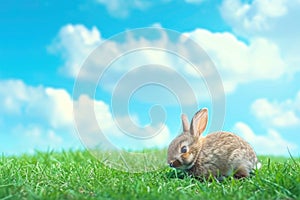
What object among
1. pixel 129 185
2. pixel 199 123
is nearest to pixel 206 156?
pixel 199 123

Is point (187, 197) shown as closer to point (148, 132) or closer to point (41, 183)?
point (41, 183)

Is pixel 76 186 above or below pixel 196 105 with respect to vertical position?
below

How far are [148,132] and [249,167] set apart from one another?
55.4 inches

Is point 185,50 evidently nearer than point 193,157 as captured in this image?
No

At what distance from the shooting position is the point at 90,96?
663 centimetres

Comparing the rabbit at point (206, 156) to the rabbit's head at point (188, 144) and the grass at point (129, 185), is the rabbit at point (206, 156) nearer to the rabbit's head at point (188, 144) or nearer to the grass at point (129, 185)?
the rabbit's head at point (188, 144)

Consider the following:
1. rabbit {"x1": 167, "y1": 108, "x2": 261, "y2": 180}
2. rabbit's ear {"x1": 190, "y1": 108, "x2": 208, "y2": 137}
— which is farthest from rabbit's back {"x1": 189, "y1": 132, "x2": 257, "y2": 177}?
rabbit's ear {"x1": 190, "y1": 108, "x2": 208, "y2": 137}

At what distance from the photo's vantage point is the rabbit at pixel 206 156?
5.90 m

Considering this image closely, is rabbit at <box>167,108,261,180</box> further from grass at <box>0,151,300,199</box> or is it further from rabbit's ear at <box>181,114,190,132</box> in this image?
grass at <box>0,151,300,199</box>

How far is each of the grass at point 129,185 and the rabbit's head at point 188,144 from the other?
0.64ft

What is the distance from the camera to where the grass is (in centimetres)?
455

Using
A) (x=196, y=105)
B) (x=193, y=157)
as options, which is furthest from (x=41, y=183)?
(x=196, y=105)

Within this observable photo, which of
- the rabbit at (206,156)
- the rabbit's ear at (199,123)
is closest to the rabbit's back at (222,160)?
the rabbit at (206,156)

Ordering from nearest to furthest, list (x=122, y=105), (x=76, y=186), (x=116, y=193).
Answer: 1. (x=116, y=193)
2. (x=76, y=186)
3. (x=122, y=105)
